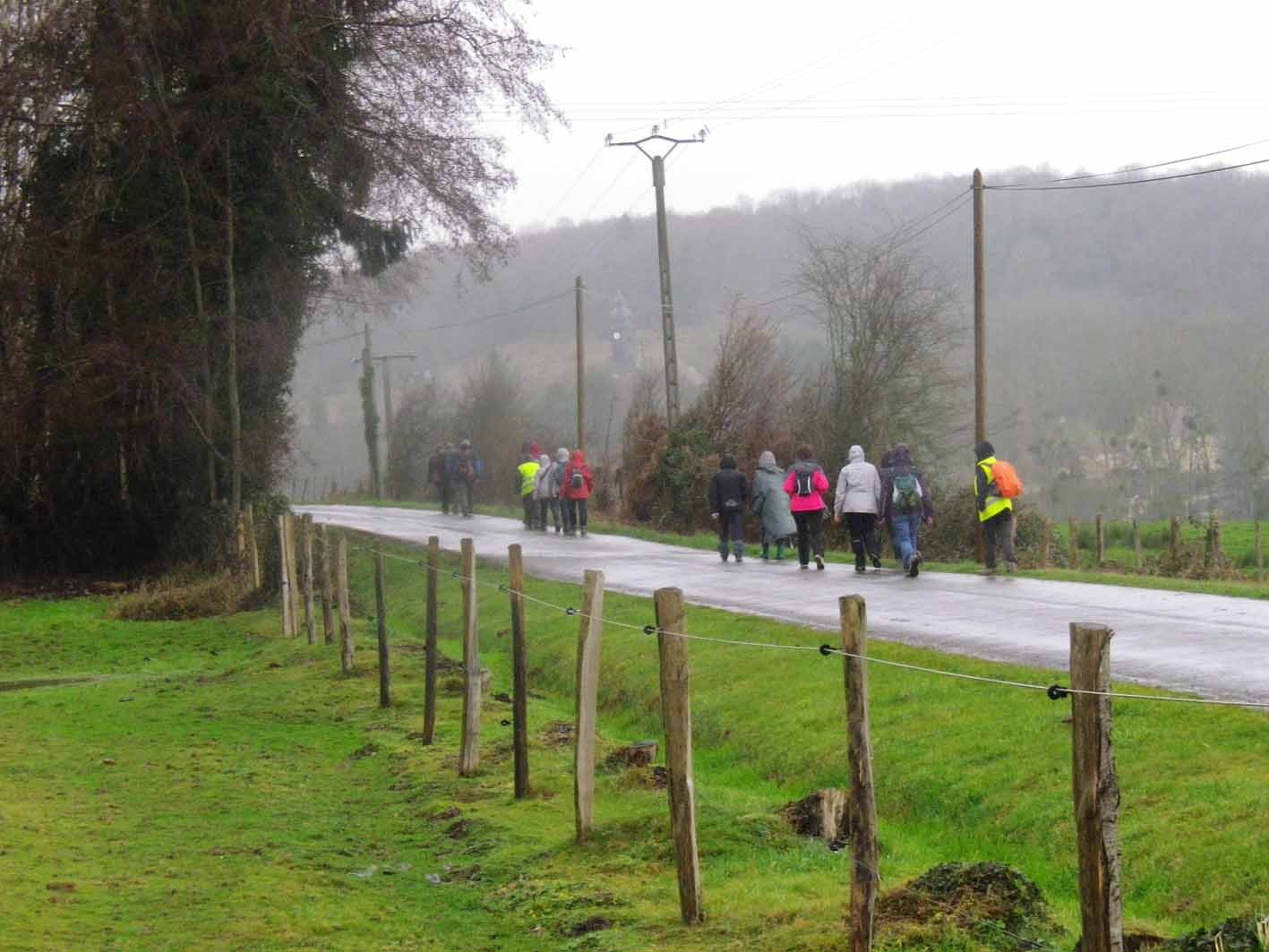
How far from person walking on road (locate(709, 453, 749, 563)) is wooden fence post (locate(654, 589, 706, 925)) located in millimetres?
18932

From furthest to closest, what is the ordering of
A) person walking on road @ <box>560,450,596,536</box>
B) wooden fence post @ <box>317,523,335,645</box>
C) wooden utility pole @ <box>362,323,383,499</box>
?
wooden utility pole @ <box>362,323,383,499</box>, person walking on road @ <box>560,450,596,536</box>, wooden fence post @ <box>317,523,335,645</box>

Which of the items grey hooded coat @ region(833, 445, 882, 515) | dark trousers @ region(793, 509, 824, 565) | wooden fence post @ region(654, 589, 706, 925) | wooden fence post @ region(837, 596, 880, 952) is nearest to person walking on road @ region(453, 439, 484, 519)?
dark trousers @ region(793, 509, 824, 565)

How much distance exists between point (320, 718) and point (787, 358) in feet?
109

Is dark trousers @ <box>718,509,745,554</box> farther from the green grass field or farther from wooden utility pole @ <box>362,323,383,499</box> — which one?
wooden utility pole @ <box>362,323,383,499</box>

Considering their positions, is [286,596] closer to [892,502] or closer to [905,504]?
[892,502]

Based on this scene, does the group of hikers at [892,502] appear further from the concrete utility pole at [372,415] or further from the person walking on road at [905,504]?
the concrete utility pole at [372,415]

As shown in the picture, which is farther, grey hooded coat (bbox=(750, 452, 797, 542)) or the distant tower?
the distant tower

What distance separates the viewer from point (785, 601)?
65.3 ft

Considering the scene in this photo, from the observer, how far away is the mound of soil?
6488 mm

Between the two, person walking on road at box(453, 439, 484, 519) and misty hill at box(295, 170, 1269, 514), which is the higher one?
misty hill at box(295, 170, 1269, 514)

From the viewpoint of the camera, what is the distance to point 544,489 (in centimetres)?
3650

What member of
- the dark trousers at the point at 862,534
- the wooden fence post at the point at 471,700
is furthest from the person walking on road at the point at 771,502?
the wooden fence post at the point at 471,700

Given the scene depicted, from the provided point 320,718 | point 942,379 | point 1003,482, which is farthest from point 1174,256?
point 320,718

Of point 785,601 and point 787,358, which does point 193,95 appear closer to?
point 785,601
